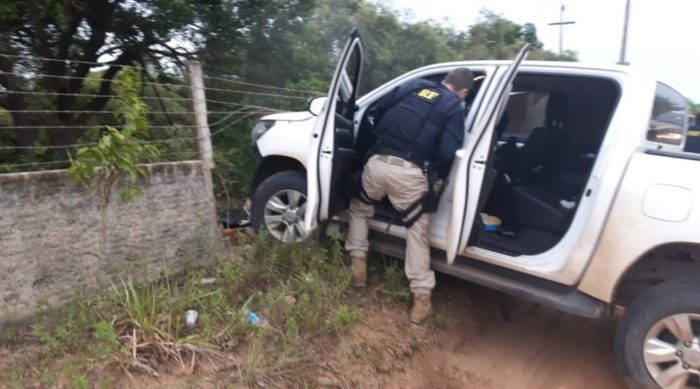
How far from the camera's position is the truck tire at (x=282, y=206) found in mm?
4816

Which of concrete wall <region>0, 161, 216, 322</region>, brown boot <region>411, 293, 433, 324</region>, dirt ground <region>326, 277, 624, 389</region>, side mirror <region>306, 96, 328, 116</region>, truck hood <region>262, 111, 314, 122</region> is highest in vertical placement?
side mirror <region>306, 96, 328, 116</region>

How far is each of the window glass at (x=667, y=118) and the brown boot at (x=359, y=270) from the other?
2116mm

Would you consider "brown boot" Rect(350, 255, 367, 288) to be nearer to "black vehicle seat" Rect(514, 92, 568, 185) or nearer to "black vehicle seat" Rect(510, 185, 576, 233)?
"black vehicle seat" Rect(510, 185, 576, 233)

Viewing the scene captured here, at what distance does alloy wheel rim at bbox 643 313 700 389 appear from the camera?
319 cm

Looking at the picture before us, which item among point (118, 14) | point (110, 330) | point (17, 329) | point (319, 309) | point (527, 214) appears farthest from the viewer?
point (118, 14)

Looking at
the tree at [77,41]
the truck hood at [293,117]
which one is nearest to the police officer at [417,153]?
the truck hood at [293,117]

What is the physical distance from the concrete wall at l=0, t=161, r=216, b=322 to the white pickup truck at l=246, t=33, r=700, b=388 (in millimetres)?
606

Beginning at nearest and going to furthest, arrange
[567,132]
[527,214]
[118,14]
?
[527,214], [567,132], [118,14]

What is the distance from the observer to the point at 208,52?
795 cm

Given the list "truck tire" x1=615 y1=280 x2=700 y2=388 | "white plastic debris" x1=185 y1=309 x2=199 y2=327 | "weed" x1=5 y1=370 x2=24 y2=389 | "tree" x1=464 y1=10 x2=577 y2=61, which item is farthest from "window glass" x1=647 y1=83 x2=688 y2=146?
"tree" x1=464 y1=10 x2=577 y2=61

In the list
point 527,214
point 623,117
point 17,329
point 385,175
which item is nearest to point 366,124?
point 385,175

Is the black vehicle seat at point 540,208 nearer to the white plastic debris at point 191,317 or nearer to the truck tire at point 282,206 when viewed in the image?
the truck tire at point 282,206

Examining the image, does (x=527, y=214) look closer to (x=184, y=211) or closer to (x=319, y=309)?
(x=319, y=309)

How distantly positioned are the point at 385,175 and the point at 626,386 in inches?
80.6
